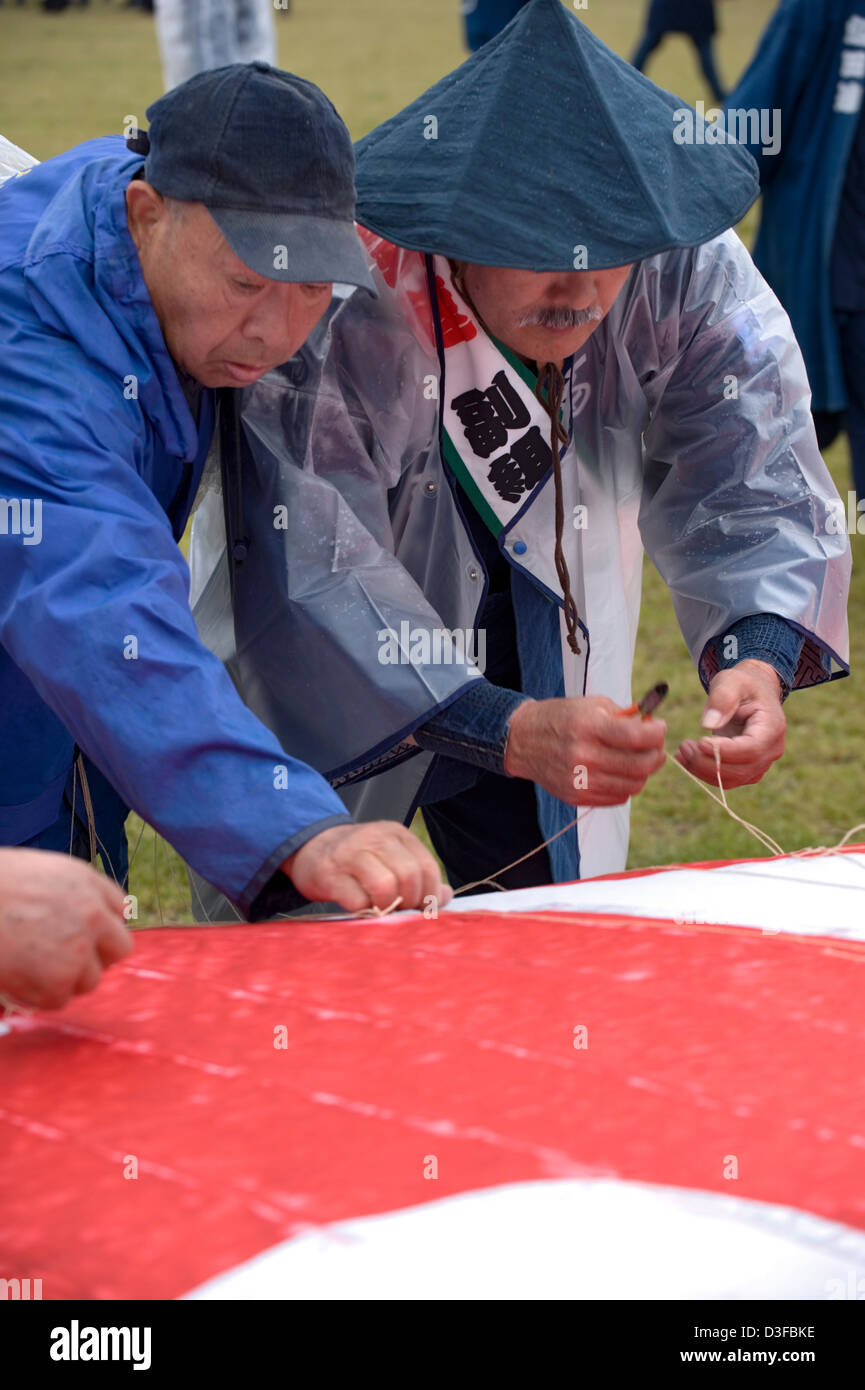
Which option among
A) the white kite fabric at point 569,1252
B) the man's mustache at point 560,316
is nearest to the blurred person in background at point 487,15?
the man's mustache at point 560,316

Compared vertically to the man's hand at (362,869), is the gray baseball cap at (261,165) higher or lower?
higher

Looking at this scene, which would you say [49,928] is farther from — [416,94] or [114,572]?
[416,94]

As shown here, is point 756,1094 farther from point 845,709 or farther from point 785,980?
point 845,709

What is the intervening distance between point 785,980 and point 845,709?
261 centimetres

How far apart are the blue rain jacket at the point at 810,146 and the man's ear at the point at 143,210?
2467 millimetres

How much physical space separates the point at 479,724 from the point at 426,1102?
62 cm

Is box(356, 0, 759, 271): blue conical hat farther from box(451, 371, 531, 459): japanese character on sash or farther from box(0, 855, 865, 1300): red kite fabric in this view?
box(0, 855, 865, 1300): red kite fabric

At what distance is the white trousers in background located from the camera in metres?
4.58

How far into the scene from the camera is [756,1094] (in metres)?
1.15

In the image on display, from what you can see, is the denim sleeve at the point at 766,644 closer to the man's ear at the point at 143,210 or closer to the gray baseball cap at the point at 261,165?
the gray baseball cap at the point at 261,165

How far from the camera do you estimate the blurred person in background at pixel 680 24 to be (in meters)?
9.54
